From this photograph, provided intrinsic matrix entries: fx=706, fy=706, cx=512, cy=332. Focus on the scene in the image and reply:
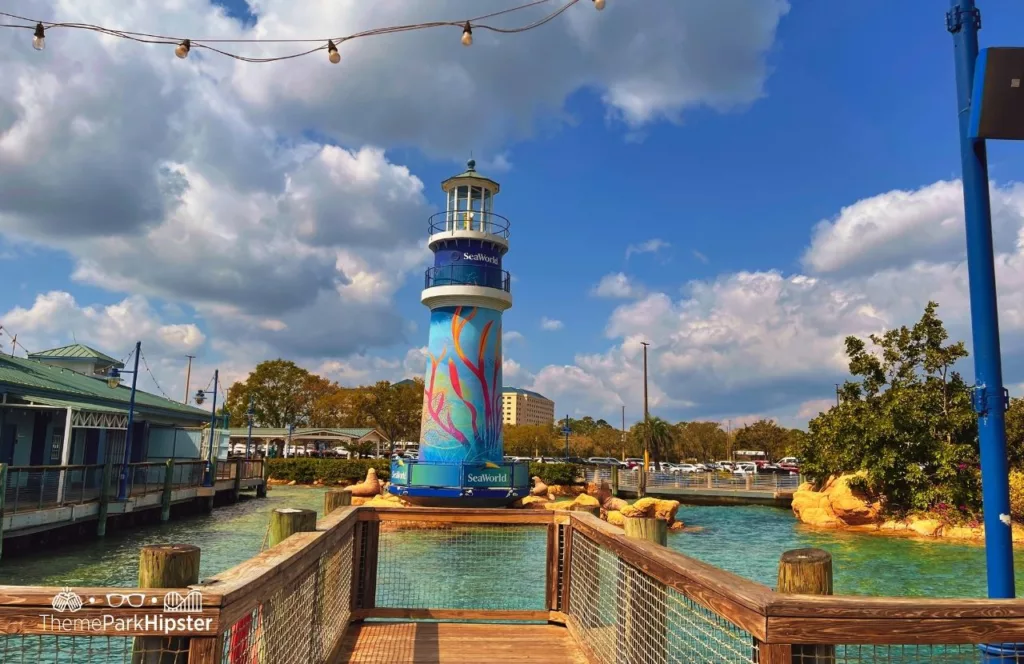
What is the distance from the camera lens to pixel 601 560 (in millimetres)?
6004

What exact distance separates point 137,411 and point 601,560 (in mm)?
25720

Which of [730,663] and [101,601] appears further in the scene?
[730,663]

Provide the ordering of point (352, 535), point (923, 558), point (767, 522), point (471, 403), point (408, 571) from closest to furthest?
1. point (352, 535)
2. point (408, 571)
3. point (923, 558)
4. point (471, 403)
5. point (767, 522)

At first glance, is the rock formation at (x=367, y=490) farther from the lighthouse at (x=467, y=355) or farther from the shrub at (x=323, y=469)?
the shrub at (x=323, y=469)

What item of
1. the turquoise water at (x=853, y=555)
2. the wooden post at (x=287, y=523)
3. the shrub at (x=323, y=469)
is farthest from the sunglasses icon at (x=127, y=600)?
the shrub at (x=323, y=469)

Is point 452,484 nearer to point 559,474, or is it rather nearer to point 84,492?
point 84,492

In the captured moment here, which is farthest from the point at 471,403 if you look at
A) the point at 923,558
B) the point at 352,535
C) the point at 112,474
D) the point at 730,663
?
the point at 730,663

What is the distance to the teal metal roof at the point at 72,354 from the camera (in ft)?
115

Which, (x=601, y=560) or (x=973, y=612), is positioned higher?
(x=973, y=612)

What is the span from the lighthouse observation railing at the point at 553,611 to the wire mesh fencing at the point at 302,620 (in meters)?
0.01

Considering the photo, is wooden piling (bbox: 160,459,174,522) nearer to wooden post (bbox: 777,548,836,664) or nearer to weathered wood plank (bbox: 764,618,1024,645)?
wooden post (bbox: 777,548,836,664)

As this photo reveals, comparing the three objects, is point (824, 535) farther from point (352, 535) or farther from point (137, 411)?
point (137, 411)

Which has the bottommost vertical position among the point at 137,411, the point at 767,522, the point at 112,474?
the point at 767,522

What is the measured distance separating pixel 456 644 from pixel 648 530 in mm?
2174
